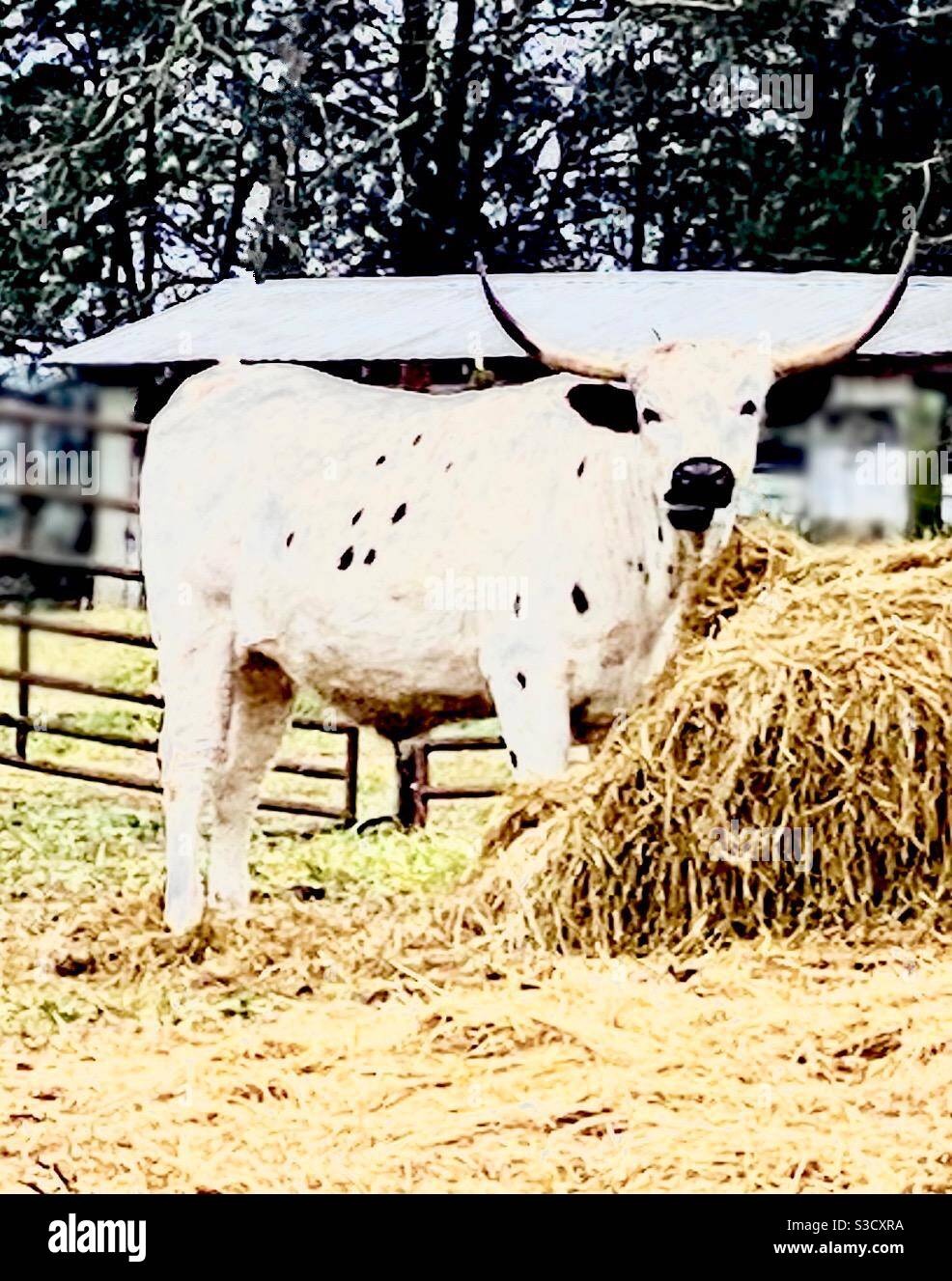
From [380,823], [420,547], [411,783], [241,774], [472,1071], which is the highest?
[420,547]

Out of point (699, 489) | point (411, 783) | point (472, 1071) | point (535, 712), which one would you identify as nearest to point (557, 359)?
point (699, 489)

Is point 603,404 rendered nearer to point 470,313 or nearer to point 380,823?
point 470,313

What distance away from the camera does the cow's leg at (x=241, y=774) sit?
4.83m

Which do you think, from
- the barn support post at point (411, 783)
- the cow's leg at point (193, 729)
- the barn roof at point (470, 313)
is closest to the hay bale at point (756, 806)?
the cow's leg at point (193, 729)

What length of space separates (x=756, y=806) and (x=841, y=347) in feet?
3.32

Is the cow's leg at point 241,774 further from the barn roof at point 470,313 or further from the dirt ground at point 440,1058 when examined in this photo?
the barn roof at point 470,313

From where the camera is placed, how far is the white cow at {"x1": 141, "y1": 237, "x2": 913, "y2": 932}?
4371mm

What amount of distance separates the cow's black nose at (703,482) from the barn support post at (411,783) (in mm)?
1452

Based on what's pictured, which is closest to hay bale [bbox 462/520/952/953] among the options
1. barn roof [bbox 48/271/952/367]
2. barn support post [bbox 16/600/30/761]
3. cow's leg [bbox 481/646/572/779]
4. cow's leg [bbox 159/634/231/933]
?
cow's leg [bbox 481/646/572/779]

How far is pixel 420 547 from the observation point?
14.8 ft

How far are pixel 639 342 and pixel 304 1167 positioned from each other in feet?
7.29

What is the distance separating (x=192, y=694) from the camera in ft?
15.9

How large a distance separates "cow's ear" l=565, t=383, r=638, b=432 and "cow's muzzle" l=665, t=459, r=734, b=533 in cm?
17

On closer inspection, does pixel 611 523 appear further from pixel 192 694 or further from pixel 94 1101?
pixel 94 1101
